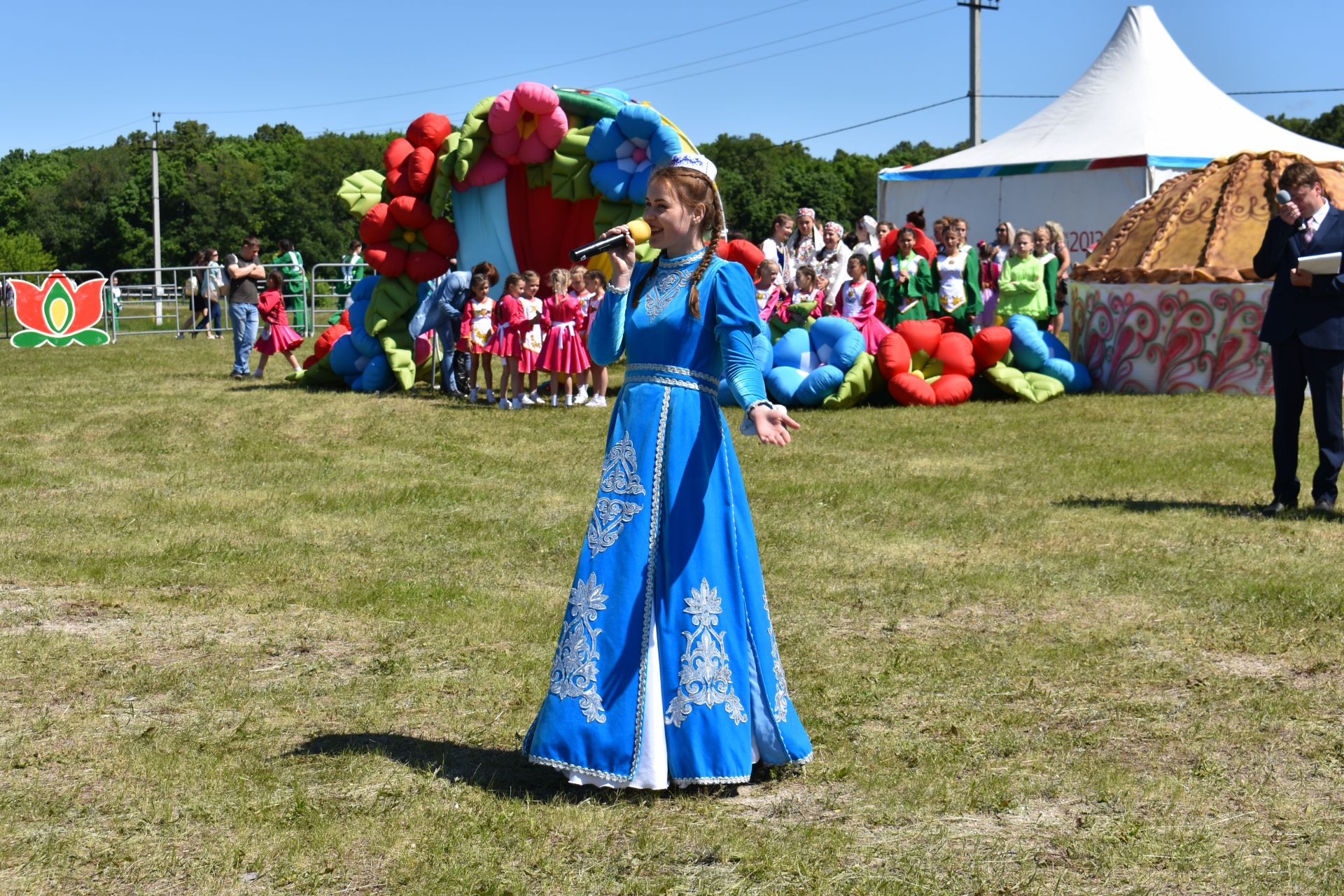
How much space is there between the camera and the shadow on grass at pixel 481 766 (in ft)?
15.0

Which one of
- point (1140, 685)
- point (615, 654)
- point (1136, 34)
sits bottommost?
point (1140, 685)

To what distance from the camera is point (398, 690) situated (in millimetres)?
5652

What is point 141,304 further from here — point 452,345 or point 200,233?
point 200,233

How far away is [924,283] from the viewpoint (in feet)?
53.6

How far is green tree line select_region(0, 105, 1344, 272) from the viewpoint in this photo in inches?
2876

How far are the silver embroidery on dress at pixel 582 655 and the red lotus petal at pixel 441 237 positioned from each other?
41.3ft

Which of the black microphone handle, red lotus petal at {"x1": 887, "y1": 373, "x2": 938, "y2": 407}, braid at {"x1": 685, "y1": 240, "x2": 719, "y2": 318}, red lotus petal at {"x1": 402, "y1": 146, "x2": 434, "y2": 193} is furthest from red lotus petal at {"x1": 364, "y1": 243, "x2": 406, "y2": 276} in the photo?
braid at {"x1": 685, "y1": 240, "x2": 719, "y2": 318}

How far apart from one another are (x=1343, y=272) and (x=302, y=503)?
6626 millimetres

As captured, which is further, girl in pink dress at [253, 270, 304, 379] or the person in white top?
girl in pink dress at [253, 270, 304, 379]

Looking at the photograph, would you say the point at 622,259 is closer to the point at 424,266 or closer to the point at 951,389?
the point at 951,389

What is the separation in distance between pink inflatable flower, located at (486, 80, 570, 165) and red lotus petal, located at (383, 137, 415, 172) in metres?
1.09

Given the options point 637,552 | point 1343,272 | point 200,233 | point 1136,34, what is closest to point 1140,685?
point 637,552

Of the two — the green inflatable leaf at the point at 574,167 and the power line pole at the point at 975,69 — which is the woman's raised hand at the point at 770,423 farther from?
the power line pole at the point at 975,69

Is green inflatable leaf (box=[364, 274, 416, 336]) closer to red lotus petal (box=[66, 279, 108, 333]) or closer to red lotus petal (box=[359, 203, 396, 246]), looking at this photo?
red lotus petal (box=[359, 203, 396, 246])
